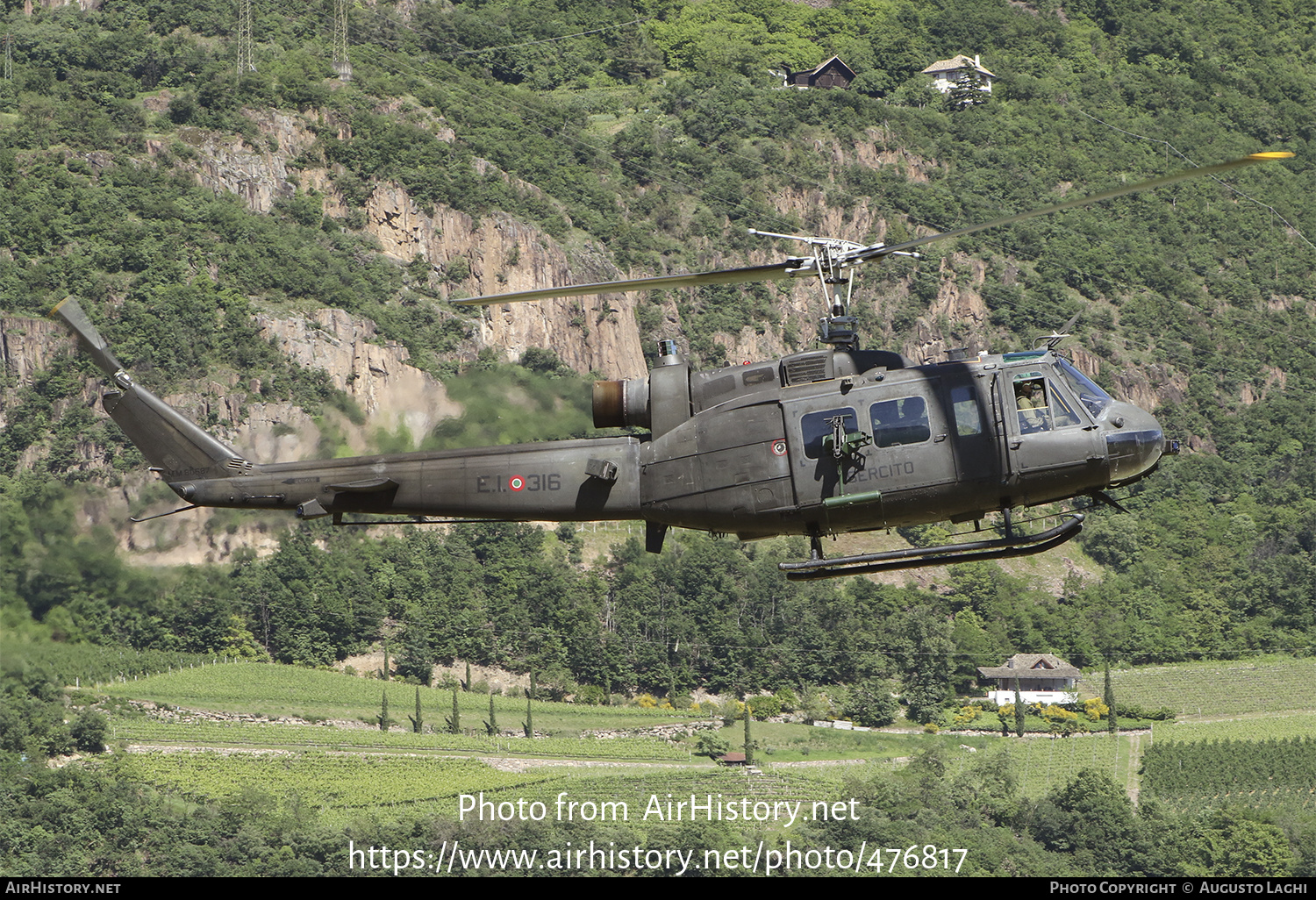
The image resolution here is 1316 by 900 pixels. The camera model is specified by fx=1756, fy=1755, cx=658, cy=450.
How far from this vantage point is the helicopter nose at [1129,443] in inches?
994

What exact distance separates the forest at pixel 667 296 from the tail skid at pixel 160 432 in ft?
106

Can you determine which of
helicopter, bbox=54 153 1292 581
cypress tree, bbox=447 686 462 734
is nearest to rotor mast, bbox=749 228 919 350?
helicopter, bbox=54 153 1292 581

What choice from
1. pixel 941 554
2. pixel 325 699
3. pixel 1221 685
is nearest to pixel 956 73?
pixel 1221 685

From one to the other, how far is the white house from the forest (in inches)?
88.0

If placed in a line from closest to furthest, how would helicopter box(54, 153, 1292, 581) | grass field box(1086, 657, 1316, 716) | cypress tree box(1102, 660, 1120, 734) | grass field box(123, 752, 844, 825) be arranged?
helicopter box(54, 153, 1292, 581)
grass field box(123, 752, 844, 825)
cypress tree box(1102, 660, 1120, 734)
grass field box(1086, 657, 1316, 716)

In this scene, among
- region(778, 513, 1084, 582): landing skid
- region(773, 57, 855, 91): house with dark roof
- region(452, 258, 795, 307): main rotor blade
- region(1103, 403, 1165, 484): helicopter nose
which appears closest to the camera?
region(778, 513, 1084, 582): landing skid

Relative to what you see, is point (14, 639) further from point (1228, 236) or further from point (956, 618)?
point (1228, 236)

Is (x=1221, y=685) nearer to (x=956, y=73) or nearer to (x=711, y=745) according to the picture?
(x=711, y=745)

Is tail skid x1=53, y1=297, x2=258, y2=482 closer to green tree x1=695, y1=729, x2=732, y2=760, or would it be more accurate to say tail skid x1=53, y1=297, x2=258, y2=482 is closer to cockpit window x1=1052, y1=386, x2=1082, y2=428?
cockpit window x1=1052, y1=386, x2=1082, y2=428

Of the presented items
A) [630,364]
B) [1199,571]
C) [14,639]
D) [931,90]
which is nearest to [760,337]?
[630,364]

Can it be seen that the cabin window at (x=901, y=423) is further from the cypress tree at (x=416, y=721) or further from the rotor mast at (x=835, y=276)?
the cypress tree at (x=416, y=721)

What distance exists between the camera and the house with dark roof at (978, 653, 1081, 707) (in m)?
119

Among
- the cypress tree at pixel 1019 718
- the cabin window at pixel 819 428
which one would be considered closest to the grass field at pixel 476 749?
the cypress tree at pixel 1019 718

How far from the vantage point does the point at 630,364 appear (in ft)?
411
